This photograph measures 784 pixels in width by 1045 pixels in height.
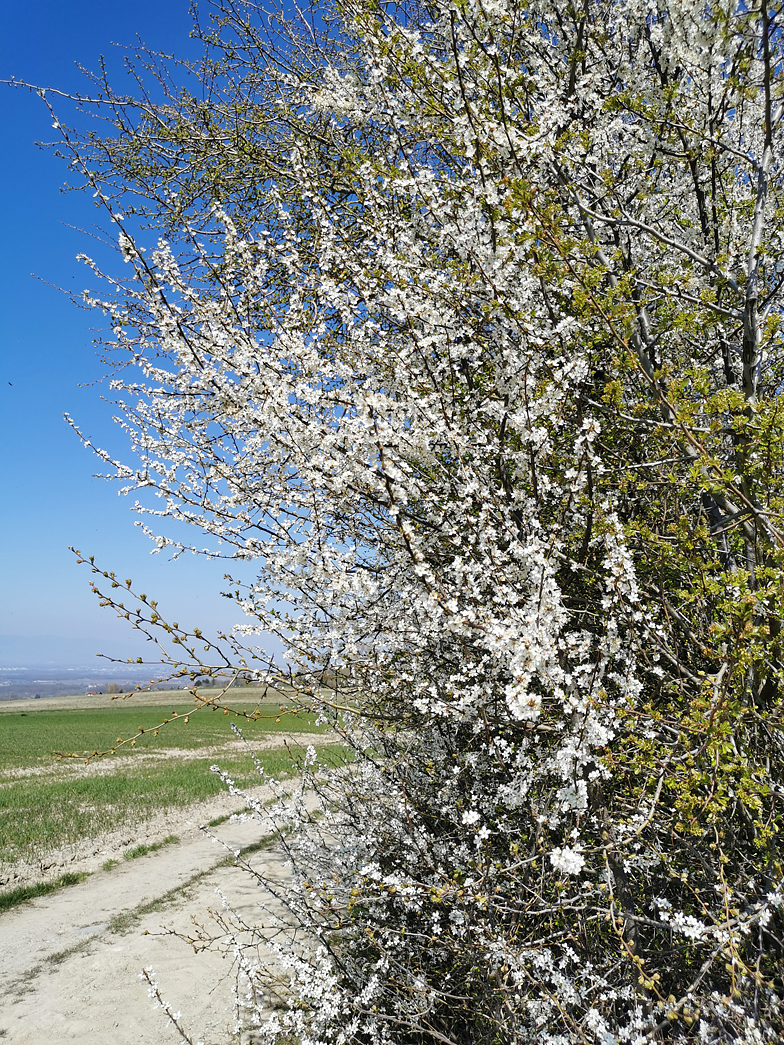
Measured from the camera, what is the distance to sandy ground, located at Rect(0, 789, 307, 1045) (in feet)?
16.3

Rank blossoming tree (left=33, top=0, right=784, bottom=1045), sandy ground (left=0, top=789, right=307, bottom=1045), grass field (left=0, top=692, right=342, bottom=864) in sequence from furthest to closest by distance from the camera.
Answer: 1. grass field (left=0, top=692, right=342, bottom=864)
2. sandy ground (left=0, top=789, right=307, bottom=1045)
3. blossoming tree (left=33, top=0, right=784, bottom=1045)

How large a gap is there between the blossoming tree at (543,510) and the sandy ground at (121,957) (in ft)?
5.74

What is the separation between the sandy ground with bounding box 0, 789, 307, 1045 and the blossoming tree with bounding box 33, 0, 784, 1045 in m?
1.75

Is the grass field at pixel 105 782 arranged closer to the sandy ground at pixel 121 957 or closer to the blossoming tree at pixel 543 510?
the blossoming tree at pixel 543 510

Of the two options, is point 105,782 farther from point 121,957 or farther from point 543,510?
point 543,510

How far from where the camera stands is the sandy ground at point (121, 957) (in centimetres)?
496

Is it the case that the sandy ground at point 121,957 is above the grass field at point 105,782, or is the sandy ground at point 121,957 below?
above

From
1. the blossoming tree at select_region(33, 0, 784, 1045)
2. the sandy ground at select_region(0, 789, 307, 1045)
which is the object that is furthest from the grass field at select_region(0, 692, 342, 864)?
the sandy ground at select_region(0, 789, 307, 1045)

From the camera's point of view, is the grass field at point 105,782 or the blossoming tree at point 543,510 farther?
the grass field at point 105,782

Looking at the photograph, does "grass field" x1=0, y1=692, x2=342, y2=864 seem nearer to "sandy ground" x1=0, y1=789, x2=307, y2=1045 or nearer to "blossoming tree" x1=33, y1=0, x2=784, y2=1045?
"blossoming tree" x1=33, y1=0, x2=784, y2=1045

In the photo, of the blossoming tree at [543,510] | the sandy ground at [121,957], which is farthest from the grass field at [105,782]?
the sandy ground at [121,957]

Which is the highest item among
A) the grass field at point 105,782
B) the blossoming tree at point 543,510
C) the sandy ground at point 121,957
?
the blossoming tree at point 543,510

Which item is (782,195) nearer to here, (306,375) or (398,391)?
(398,391)

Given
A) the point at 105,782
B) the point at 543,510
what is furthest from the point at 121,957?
the point at 105,782
